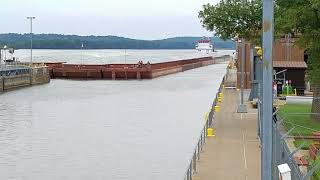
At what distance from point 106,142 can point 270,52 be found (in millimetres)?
22134

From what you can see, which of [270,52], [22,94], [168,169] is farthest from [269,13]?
[22,94]

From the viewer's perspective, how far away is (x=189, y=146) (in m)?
28.0

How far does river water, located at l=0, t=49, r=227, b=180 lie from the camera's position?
2280 centimetres

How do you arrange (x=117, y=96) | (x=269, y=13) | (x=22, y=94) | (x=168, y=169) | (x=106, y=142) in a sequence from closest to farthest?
(x=269, y=13), (x=168, y=169), (x=106, y=142), (x=117, y=96), (x=22, y=94)

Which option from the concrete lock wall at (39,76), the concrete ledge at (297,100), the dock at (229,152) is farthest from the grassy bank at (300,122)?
the concrete lock wall at (39,76)

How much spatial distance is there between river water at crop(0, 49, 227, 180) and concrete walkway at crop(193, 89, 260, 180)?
4.89 ft

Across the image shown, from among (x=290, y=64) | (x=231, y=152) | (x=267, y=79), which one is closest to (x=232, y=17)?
(x=231, y=152)

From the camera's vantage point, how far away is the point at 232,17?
31.4 metres

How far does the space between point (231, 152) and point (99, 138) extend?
11773 millimetres

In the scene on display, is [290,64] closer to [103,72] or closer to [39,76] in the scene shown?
[39,76]

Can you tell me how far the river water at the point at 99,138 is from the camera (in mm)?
22797

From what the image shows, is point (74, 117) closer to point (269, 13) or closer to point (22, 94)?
point (22, 94)

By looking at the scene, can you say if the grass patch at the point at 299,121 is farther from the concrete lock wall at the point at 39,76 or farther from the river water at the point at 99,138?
the concrete lock wall at the point at 39,76

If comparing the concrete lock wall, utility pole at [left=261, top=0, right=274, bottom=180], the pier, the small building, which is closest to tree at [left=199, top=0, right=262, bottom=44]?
the small building
